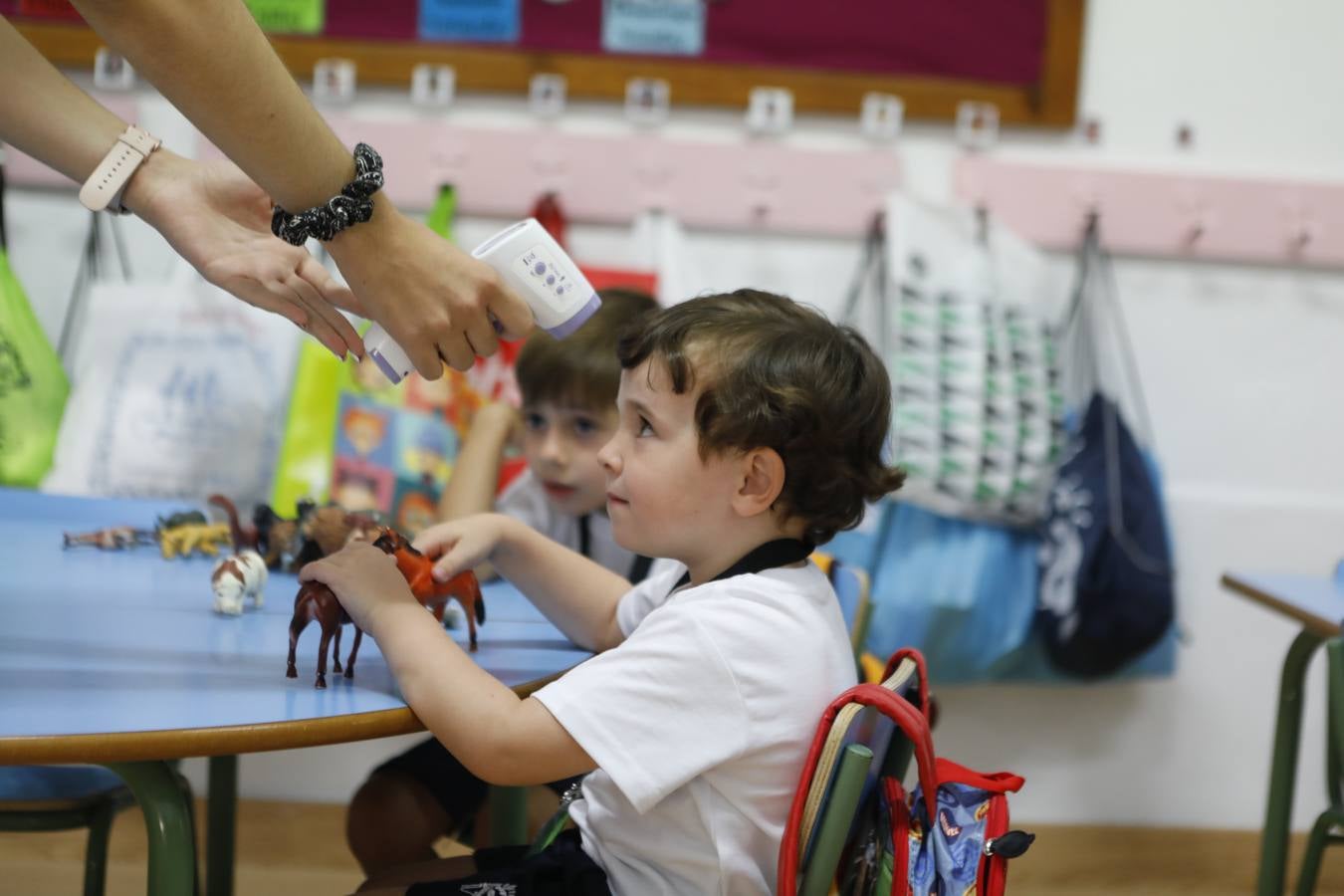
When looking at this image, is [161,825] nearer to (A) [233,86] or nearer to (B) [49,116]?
(A) [233,86]

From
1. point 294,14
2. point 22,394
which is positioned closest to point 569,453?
point 22,394

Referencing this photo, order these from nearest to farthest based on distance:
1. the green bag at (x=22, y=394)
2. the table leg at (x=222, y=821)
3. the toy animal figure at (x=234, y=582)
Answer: the toy animal figure at (x=234, y=582), the table leg at (x=222, y=821), the green bag at (x=22, y=394)

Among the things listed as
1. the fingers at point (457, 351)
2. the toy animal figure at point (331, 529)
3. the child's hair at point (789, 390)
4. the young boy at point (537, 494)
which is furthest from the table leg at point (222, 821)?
the child's hair at point (789, 390)

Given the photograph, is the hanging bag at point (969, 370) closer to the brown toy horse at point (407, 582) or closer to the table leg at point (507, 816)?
the table leg at point (507, 816)

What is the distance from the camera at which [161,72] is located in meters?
1.01

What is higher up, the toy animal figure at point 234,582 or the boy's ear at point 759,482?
the boy's ear at point 759,482

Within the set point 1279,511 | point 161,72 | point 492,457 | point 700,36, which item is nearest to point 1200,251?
point 1279,511

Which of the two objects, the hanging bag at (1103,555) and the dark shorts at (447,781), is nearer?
the dark shorts at (447,781)

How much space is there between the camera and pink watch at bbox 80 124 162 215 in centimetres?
130

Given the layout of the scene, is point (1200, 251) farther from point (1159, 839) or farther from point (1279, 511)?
point (1159, 839)

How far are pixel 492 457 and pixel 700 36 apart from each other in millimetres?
990

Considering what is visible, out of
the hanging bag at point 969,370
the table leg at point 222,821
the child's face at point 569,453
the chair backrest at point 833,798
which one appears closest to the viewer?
the chair backrest at point 833,798

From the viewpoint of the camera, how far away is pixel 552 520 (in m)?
1.82

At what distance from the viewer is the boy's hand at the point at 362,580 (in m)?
1.06
